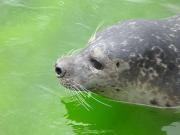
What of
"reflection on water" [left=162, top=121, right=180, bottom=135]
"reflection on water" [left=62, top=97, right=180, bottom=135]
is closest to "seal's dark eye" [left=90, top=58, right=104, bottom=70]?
"reflection on water" [left=62, top=97, right=180, bottom=135]

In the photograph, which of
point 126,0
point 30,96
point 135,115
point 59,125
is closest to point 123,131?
point 135,115

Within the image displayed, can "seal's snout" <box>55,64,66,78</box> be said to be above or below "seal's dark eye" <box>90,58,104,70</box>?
below

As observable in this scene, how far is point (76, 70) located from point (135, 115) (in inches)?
29.8

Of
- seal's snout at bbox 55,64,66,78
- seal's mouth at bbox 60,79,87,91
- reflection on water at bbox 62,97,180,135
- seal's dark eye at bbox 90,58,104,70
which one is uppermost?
seal's dark eye at bbox 90,58,104,70

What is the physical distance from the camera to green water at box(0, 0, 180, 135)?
541cm

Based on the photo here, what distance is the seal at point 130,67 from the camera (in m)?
5.41

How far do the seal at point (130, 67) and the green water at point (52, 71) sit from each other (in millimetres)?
193

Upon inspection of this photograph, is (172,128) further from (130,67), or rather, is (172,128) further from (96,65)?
(96,65)

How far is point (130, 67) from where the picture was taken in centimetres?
542

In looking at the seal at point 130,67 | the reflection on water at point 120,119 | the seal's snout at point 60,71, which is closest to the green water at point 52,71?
the reflection on water at point 120,119

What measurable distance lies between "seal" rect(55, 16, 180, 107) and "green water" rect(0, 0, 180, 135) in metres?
0.19

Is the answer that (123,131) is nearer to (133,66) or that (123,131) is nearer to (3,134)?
(133,66)

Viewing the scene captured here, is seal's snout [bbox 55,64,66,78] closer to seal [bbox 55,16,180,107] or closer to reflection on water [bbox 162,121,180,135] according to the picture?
seal [bbox 55,16,180,107]

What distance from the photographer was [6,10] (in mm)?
7082
